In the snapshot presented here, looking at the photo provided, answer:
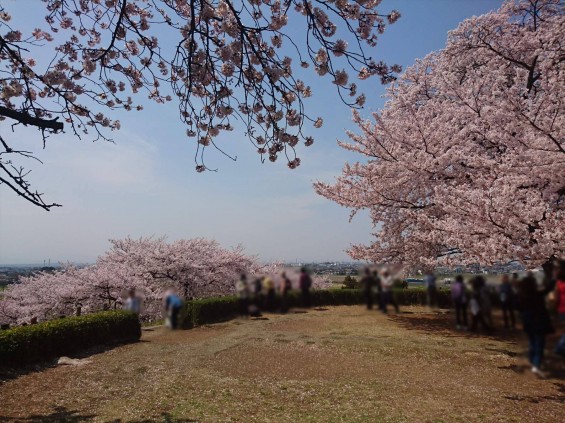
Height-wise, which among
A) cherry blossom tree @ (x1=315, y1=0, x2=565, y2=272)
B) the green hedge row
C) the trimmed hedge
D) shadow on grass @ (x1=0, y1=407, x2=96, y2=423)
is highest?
cherry blossom tree @ (x1=315, y1=0, x2=565, y2=272)

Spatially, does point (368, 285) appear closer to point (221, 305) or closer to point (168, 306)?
point (168, 306)

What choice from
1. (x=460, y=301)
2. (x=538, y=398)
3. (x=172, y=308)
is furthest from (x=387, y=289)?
(x=538, y=398)

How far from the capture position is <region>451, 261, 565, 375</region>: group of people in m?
1.03

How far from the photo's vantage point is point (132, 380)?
17516mm

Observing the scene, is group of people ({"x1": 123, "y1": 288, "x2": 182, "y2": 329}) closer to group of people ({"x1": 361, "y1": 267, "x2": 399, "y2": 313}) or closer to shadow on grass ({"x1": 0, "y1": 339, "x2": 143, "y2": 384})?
group of people ({"x1": 361, "y1": 267, "x2": 399, "y2": 313})

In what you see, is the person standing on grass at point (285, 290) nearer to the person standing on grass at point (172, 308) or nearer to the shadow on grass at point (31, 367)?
the person standing on grass at point (172, 308)

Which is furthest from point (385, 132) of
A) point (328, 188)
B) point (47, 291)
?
point (47, 291)

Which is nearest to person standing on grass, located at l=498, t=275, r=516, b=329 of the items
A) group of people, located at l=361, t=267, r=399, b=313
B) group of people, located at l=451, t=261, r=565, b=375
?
group of people, located at l=451, t=261, r=565, b=375

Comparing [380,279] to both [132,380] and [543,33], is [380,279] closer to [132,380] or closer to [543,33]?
[132,380]

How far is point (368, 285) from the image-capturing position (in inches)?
53.2

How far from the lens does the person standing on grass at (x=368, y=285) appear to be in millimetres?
1291

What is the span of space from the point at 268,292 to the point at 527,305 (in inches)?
33.9

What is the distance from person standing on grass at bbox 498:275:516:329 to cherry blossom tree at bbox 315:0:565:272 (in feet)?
10.4

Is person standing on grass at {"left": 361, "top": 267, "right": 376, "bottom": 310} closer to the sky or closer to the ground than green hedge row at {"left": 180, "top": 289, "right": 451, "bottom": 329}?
closer to the sky
